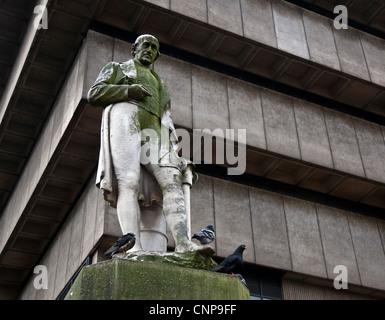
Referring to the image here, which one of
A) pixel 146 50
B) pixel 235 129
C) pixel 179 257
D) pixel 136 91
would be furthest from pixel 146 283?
pixel 235 129

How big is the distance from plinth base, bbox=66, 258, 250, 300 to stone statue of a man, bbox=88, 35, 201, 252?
0.57 metres

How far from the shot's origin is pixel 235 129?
21.5 meters

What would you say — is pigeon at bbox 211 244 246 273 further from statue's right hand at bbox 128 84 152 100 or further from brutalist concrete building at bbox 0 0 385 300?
brutalist concrete building at bbox 0 0 385 300

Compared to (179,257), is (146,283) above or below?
below

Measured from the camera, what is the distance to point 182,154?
814 inches

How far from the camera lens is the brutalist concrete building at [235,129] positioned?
20.5m

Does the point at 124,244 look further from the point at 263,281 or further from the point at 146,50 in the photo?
the point at 263,281

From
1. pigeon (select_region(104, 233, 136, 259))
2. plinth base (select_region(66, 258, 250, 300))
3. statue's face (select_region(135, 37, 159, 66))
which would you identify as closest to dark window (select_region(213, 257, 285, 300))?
statue's face (select_region(135, 37, 159, 66))

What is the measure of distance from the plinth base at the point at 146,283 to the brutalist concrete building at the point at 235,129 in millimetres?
11565

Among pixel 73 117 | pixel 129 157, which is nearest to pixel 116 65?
pixel 129 157

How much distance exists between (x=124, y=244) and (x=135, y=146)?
4.82 ft
